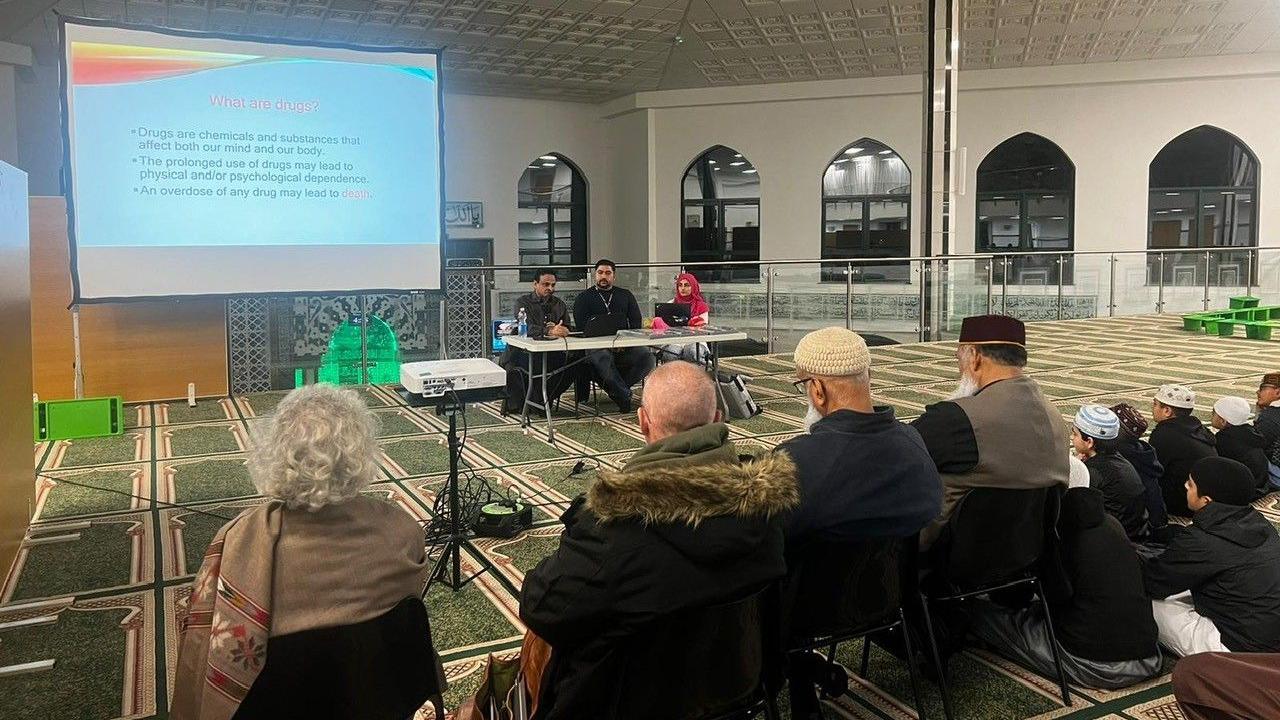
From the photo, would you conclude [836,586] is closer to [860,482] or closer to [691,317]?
[860,482]

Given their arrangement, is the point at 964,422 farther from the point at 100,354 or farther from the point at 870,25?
the point at 870,25

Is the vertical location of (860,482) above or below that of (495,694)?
above

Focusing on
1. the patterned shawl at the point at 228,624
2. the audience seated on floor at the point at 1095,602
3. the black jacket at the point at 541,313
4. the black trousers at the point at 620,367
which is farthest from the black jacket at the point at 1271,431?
the patterned shawl at the point at 228,624

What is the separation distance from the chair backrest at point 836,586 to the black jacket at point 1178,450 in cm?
239

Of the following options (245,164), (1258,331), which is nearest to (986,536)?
(245,164)

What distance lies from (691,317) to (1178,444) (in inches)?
160

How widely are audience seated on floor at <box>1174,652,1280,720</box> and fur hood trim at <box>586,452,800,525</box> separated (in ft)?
3.36

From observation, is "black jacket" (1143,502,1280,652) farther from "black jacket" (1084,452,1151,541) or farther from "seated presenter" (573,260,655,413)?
"seated presenter" (573,260,655,413)

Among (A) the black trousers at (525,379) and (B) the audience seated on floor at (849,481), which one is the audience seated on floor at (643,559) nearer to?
(B) the audience seated on floor at (849,481)

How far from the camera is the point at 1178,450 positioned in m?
3.84

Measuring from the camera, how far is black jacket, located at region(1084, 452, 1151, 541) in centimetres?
320

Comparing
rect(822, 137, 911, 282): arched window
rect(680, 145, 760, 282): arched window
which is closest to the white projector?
rect(680, 145, 760, 282): arched window

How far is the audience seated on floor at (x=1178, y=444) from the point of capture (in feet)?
12.6

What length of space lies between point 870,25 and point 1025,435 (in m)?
10.8
